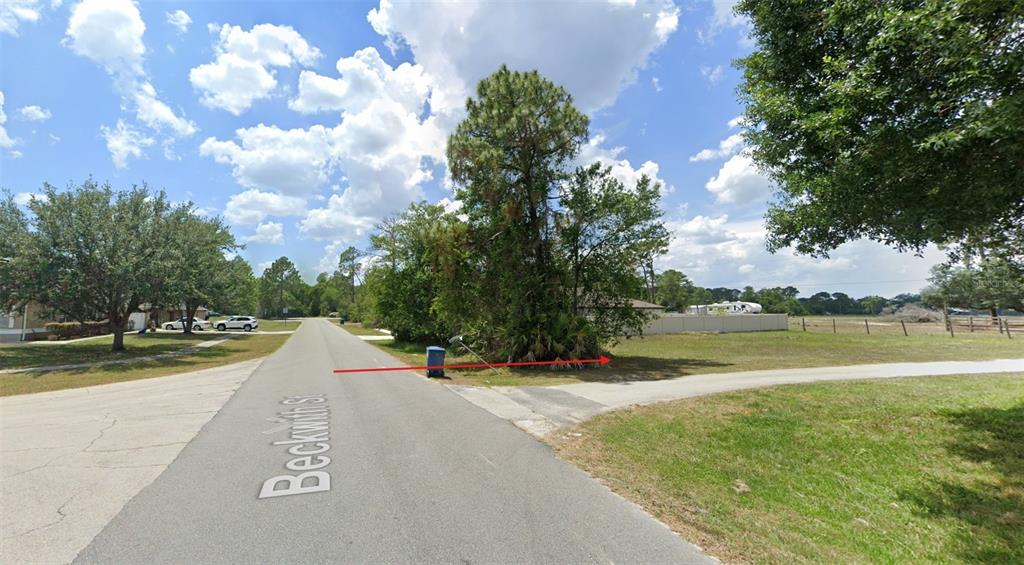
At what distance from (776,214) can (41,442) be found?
40.7 ft

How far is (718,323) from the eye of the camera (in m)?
41.8

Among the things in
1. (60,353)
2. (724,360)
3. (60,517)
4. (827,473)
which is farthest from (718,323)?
(60,353)

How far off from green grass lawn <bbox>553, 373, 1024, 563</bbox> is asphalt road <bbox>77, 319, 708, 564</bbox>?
0.64 meters

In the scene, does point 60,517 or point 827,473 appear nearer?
point 60,517

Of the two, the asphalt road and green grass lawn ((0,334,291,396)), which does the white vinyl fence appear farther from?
the asphalt road

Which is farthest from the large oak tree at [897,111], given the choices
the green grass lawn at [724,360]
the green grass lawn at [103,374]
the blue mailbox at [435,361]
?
the green grass lawn at [103,374]

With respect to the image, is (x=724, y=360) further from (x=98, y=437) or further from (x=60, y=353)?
(x=60, y=353)

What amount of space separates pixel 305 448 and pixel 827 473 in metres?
6.71

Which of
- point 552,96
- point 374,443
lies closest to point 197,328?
point 552,96

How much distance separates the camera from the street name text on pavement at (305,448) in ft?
15.7

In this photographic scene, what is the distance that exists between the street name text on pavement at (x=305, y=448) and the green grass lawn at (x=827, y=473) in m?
3.15

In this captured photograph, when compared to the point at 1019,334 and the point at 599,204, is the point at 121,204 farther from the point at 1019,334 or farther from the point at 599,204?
the point at 1019,334

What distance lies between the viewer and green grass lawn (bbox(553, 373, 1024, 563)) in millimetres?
3859

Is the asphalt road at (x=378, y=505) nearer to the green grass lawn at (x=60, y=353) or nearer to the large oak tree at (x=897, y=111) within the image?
the large oak tree at (x=897, y=111)
